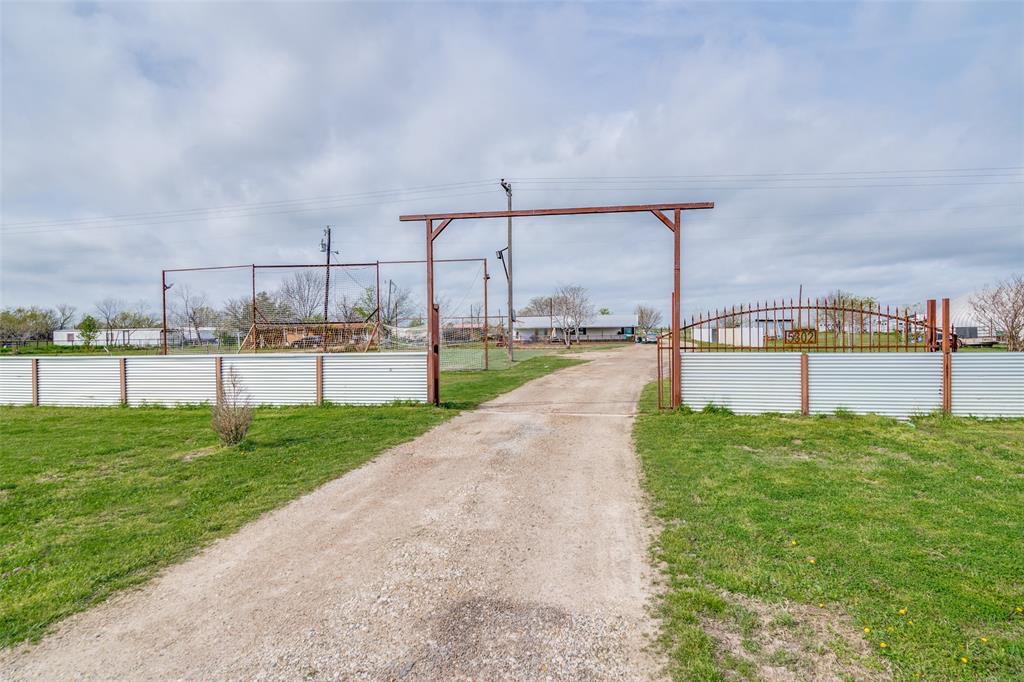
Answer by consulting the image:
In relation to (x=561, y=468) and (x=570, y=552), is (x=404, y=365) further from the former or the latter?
(x=570, y=552)

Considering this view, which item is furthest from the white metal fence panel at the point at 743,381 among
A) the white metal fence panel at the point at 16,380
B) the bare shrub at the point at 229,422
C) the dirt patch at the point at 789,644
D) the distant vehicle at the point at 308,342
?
the white metal fence panel at the point at 16,380

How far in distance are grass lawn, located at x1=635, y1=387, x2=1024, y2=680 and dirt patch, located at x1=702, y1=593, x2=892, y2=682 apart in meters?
0.01

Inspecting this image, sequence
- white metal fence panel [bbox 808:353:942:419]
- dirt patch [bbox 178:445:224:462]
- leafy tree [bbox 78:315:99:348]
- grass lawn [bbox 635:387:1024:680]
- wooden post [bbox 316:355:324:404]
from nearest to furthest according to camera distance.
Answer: grass lawn [bbox 635:387:1024:680] → dirt patch [bbox 178:445:224:462] → white metal fence panel [bbox 808:353:942:419] → wooden post [bbox 316:355:324:404] → leafy tree [bbox 78:315:99:348]

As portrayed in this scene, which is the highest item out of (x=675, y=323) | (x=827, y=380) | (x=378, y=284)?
(x=378, y=284)

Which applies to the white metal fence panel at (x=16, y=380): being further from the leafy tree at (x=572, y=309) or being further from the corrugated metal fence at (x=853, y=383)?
the leafy tree at (x=572, y=309)

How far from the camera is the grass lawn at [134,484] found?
13.0ft

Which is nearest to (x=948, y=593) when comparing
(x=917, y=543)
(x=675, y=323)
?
(x=917, y=543)

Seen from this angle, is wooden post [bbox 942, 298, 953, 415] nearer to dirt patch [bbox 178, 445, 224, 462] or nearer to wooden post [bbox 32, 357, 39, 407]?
dirt patch [bbox 178, 445, 224, 462]

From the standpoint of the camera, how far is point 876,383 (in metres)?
10.4

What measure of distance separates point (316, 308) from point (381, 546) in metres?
18.1

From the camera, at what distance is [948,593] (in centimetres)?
339

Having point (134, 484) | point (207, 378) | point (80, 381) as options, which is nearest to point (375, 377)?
point (207, 378)

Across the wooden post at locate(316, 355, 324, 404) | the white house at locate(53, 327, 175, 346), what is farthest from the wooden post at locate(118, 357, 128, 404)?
the white house at locate(53, 327, 175, 346)

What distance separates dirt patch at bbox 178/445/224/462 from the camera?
7768 mm
